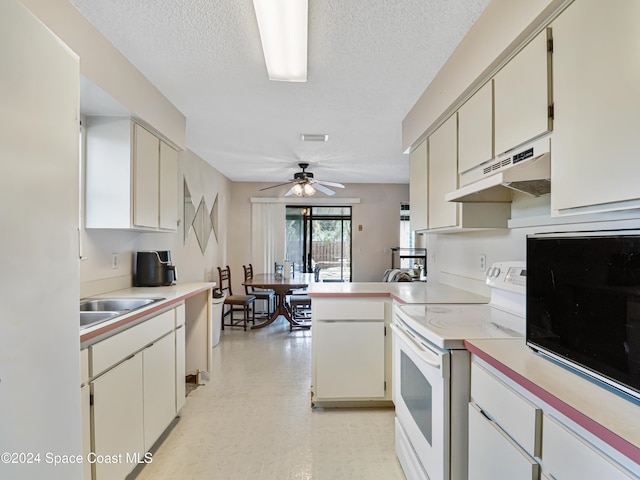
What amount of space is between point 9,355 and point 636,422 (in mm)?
1350

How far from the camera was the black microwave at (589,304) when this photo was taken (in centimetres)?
79

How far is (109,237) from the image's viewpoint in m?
2.28

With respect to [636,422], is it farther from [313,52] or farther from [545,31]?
[313,52]

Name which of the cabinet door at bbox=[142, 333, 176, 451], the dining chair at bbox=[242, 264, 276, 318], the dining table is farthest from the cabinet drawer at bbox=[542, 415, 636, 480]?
the dining chair at bbox=[242, 264, 276, 318]

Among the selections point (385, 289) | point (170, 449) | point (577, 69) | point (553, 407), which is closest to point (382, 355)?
point (385, 289)

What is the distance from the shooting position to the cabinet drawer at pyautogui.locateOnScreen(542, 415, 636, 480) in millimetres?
657

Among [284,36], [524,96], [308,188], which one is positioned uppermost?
[284,36]

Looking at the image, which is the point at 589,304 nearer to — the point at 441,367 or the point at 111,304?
the point at 441,367

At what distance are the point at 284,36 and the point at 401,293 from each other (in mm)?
1798

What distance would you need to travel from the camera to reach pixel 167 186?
256 centimetres

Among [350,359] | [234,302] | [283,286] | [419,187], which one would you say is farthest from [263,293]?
[419,187]

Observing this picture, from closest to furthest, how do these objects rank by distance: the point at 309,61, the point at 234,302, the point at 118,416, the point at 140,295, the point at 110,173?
the point at 118,416
the point at 309,61
the point at 110,173
the point at 140,295
the point at 234,302

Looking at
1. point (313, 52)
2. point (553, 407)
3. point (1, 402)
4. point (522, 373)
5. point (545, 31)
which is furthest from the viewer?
point (313, 52)

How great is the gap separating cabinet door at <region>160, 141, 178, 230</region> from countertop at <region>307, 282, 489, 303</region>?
1.27 m
